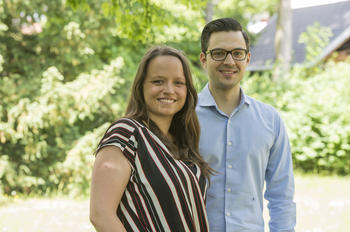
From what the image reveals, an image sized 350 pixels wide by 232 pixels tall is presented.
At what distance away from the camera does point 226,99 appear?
2.52 m

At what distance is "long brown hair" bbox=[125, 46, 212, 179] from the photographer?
79.3 inches

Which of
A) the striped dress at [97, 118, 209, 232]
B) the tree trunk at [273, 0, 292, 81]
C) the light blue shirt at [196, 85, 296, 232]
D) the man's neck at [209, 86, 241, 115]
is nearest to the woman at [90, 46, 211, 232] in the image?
the striped dress at [97, 118, 209, 232]

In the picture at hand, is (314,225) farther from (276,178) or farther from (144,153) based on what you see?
(144,153)

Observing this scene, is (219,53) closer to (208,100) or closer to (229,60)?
(229,60)

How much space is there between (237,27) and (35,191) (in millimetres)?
8061

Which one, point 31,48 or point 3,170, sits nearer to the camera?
point 3,170

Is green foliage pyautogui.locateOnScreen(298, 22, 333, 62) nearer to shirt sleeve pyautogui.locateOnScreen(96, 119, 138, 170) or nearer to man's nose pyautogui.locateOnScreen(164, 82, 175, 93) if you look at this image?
man's nose pyautogui.locateOnScreen(164, 82, 175, 93)

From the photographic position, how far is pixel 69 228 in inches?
235

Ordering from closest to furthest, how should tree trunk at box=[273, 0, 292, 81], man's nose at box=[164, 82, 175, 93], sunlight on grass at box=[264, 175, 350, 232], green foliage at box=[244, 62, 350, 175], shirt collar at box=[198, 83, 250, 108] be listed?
man's nose at box=[164, 82, 175, 93]
shirt collar at box=[198, 83, 250, 108]
sunlight on grass at box=[264, 175, 350, 232]
green foliage at box=[244, 62, 350, 175]
tree trunk at box=[273, 0, 292, 81]

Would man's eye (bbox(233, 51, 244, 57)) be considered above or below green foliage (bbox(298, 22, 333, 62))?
below

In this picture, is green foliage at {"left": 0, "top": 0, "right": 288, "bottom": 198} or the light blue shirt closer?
the light blue shirt

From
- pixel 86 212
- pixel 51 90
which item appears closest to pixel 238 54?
pixel 86 212

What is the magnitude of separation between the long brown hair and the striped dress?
0.13m

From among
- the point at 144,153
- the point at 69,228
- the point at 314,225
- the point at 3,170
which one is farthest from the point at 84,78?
the point at 144,153
